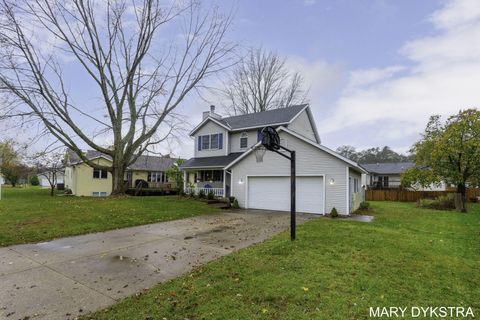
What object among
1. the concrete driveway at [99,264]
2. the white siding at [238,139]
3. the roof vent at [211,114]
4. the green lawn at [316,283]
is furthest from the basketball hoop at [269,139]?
the roof vent at [211,114]

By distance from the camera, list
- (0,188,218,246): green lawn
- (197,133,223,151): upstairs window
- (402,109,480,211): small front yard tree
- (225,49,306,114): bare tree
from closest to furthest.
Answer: (0,188,218,246): green lawn
(402,109,480,211): small front yard tree
(197,133,223,151): upstairs window
(225,49,306,114): bare tree

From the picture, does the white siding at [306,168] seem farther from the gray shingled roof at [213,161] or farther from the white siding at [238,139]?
the white siding at [238,139]

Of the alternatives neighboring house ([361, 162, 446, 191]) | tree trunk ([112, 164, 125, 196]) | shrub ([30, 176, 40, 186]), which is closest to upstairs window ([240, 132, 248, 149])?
tree trunk ([112, 164, 125, 196])

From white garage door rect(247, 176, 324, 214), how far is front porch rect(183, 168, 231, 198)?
12.2 ft

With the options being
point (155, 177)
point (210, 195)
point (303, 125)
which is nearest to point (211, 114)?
point (210, 195)

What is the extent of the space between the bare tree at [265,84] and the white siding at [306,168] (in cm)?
1711

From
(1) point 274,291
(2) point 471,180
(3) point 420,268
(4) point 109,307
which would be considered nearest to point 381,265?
(3) point 420,268

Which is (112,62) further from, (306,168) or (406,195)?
(406,195)

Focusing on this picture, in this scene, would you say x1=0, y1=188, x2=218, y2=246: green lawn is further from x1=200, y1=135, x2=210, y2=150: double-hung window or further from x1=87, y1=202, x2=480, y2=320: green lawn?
x1=200, y1=135, x2=210, y2=150: double-hung window

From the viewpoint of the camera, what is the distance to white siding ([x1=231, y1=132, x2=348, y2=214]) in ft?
43.3

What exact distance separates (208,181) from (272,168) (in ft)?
26.3

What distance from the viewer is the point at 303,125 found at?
20969 mm

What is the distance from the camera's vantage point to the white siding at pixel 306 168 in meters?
13.2

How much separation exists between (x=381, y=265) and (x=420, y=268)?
733 mm
